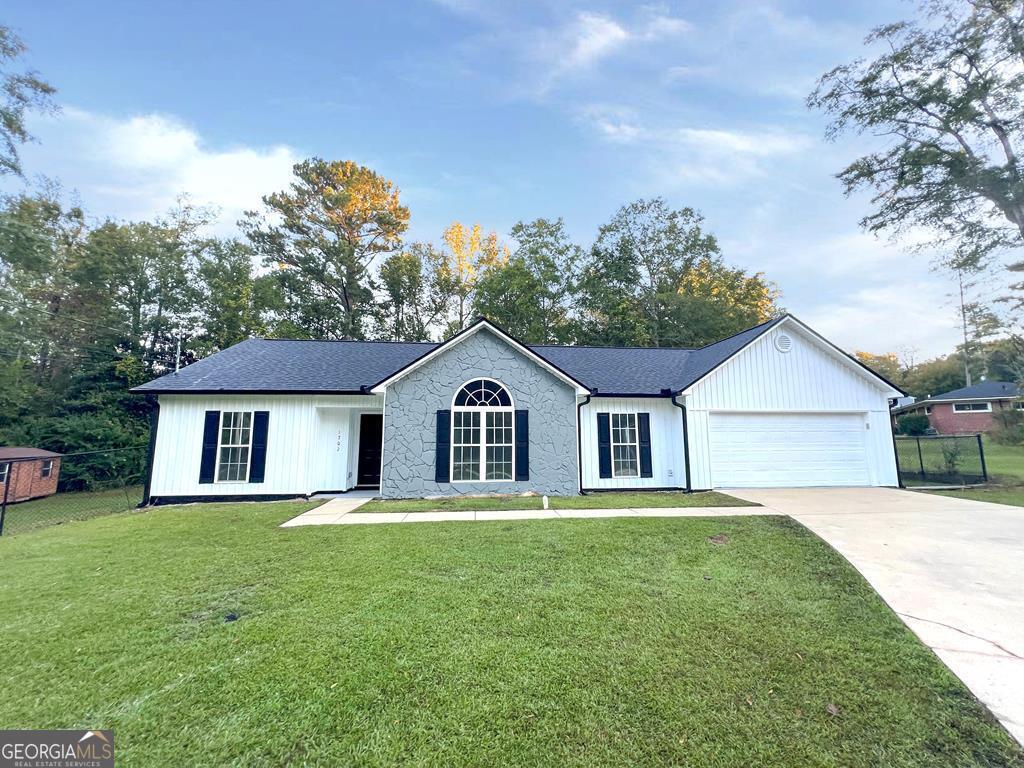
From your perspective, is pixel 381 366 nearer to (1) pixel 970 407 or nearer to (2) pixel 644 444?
(2) pixel 644 444

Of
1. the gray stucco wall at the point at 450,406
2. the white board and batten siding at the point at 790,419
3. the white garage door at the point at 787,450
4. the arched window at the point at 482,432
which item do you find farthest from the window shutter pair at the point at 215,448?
the white garage door at the point at 787,450

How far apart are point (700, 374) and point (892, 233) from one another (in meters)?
13.3

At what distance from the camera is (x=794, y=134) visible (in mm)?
13719

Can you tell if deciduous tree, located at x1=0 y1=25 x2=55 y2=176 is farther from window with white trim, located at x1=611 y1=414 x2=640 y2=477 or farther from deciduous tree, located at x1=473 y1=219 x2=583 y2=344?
window with white trim, located at x1=611 y1=414 x2=640 y2=477

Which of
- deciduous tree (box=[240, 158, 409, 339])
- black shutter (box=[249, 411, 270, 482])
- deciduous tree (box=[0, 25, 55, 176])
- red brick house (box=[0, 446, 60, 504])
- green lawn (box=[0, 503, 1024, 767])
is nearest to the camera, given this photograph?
green lawn (box=[0, 503, 1024, 767])

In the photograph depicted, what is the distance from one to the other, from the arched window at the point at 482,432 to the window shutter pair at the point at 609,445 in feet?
8.95

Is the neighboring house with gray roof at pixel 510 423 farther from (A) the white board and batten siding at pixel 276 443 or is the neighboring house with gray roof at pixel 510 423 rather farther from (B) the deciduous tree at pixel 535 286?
(B) the deciduous tree at pixel 535 286

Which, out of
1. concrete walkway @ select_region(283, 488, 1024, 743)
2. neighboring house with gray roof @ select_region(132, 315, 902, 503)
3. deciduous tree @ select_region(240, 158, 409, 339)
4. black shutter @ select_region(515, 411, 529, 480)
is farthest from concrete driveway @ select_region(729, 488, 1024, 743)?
deciduous tree @ select_region(240, 158, 409, 339)

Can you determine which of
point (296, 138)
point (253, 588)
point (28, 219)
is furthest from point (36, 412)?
point (253, 588)

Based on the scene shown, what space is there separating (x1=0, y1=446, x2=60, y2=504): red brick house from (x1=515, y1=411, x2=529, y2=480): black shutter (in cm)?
1458

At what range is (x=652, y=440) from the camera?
1202 centimetres

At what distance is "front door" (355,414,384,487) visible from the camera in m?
12.5

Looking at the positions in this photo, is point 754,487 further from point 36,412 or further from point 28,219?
point 28,219

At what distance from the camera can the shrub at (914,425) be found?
27.5 m
